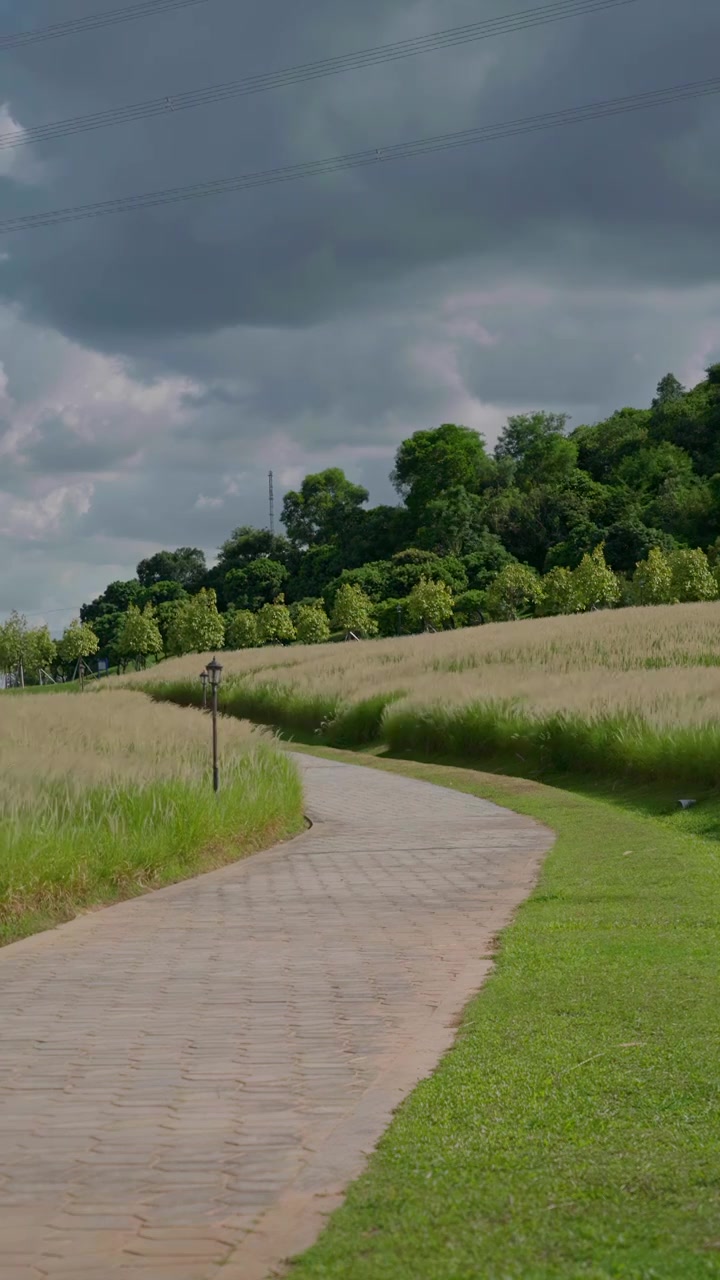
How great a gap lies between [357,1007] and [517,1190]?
10.8 feet

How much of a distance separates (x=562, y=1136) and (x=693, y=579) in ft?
204

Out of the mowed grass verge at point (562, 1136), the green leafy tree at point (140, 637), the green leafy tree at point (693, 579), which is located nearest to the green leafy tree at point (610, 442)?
the green leafy tree at point (693, 579)

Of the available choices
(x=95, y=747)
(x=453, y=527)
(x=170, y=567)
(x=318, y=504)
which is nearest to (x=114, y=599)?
(x=170, y=567)

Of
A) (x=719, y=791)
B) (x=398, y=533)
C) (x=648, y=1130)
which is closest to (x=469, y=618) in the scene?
(x=398, y=533)

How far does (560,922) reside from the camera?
33.3ft

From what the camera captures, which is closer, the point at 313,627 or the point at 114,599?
the point at 313,627

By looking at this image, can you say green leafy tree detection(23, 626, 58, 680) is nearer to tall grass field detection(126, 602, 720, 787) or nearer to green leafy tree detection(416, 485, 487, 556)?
green leafy tree detection(416, 485, 487, 556)

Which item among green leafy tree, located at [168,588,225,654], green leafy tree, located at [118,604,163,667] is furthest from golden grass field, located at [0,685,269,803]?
green leafy tree, located at [118,604,163,667]

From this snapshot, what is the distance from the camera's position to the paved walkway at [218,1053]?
4.32 metres

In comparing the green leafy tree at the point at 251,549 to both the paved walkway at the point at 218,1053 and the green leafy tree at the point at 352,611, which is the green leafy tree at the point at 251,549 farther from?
the paved walkway at the point at 218,1053

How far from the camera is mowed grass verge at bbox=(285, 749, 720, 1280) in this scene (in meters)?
3.88

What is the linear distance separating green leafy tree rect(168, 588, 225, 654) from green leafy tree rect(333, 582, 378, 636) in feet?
33.5

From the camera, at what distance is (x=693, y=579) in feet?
213

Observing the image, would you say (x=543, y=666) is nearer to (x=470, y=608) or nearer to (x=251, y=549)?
(x=470, y=608)
